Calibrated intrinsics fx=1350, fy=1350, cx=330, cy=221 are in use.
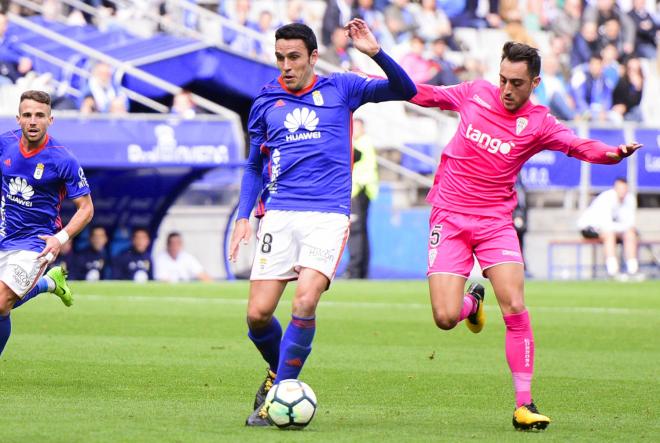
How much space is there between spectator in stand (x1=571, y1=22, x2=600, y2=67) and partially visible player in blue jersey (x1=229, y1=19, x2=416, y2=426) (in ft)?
77.0

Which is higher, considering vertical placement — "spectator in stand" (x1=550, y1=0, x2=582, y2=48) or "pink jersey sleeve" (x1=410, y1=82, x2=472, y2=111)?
"spectator in stand" (x1=550, y1=0, x2=582, y2=48)

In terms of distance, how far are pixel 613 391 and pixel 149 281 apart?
46.5ft

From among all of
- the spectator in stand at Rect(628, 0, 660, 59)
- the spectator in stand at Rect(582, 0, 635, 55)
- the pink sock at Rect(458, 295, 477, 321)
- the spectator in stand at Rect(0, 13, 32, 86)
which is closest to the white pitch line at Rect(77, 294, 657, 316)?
the spectator in stand at Rect(0, 13, 32, 86)

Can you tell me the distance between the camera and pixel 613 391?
9727mm

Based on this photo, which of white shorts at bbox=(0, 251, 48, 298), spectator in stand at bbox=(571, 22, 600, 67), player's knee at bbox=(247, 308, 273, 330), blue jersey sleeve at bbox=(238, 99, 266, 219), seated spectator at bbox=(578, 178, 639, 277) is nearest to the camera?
player's knee at bbox=(247, 308, 273, 330)

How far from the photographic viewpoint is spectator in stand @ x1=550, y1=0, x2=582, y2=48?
32.1 meters

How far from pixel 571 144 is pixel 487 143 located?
0.54 m

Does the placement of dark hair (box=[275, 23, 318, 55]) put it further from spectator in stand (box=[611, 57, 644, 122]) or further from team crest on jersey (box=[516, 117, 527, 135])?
spectator in stand (box=[611, 57, 644, 122])

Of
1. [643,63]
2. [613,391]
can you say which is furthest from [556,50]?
[613,391]

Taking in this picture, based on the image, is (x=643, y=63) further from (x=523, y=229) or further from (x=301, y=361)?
(x=301, y=361)

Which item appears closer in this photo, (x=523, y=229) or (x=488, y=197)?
(x=488, y=197)

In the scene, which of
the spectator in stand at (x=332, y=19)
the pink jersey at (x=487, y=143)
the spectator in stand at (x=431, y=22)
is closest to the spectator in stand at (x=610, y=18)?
the spectator in stand at (x=431, y=22)

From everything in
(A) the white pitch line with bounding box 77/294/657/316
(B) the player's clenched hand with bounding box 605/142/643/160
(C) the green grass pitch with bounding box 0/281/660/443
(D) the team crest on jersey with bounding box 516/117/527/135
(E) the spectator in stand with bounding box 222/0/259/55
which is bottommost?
(C) the green grass pitch with bounding box 0/281/660/443

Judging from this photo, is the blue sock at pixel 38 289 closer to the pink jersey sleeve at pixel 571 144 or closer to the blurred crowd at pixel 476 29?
the pink jersey sleeve at pixel 571 144
